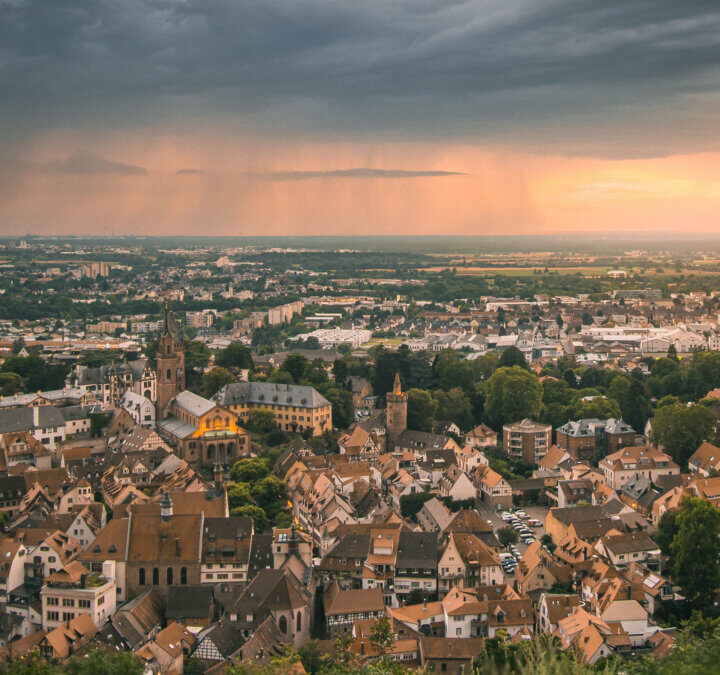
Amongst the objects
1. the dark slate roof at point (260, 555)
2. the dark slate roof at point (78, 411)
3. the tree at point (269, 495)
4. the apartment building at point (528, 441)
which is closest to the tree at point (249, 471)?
the tree at point (269, 495)

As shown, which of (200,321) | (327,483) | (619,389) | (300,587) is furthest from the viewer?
(200,321)

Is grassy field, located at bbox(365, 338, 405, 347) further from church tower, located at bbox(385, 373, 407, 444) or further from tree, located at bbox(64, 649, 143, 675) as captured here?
tree, located at bbox(64, 649, 143, 675)

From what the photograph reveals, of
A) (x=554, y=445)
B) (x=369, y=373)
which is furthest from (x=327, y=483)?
(x=369, y=373)

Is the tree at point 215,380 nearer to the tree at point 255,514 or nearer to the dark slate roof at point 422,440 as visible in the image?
the dark slate roof at point 422,440

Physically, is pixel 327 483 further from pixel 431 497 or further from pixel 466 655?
pixel 466 655

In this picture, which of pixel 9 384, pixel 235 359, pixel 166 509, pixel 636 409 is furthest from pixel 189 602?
pixel 636 409

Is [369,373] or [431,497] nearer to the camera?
[431,497]

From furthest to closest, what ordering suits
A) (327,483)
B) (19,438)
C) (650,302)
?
(650,302), (19,438), (327,483)
